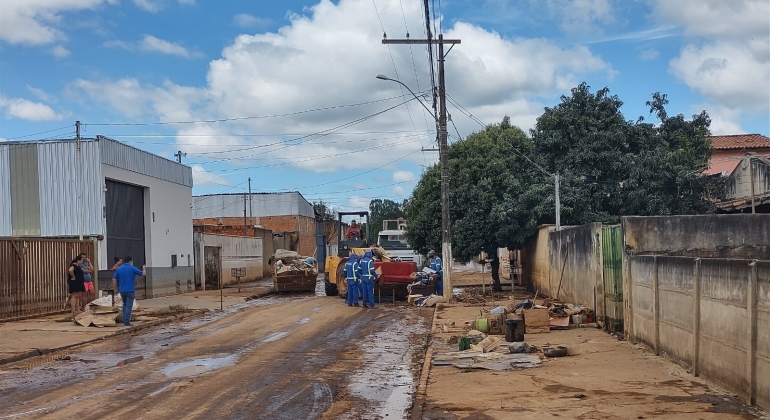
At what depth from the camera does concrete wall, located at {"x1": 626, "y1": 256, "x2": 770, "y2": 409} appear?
8.33m

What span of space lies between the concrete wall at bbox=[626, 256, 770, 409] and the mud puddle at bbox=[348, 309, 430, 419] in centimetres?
392

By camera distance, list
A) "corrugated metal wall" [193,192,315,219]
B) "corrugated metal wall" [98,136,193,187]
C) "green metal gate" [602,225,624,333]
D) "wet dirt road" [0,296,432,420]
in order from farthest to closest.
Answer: "corrugated metal wall" [193,192,315,219], "corrugated metal wall" [98,136,193,187], "green metal gate" [602,225,624,333], "wet dirt road" [0,296,432,420]

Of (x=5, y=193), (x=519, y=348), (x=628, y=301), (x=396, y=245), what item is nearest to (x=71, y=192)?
(x=5, y=193)

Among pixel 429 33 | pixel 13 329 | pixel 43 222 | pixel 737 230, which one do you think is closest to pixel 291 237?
pixel 43 222

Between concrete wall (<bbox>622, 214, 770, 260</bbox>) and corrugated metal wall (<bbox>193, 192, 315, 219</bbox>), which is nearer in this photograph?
concrete wall (<bbox>622, 214, 770, 260</bbox>)

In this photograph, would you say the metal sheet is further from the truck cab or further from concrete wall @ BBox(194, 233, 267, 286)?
the truck cab

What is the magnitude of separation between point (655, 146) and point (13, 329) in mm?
22314

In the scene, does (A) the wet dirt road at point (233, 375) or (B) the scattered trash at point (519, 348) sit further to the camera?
(B) the scattered trash at point (519, 348)

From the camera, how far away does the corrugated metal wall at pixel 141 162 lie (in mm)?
27330

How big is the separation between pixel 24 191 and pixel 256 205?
45.4 m

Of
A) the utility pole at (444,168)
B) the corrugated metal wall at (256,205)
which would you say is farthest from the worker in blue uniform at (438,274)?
the corrugated metal wall at (256,205)

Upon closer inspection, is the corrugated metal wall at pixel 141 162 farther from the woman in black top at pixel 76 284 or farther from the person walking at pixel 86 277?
the woman in black top at pixel 76 284

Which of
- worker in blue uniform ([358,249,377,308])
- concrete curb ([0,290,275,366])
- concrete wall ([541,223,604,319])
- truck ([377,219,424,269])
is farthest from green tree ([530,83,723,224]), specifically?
concrete curb ([0,290,275,366])

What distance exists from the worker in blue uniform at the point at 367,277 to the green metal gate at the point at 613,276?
31.6 ft
